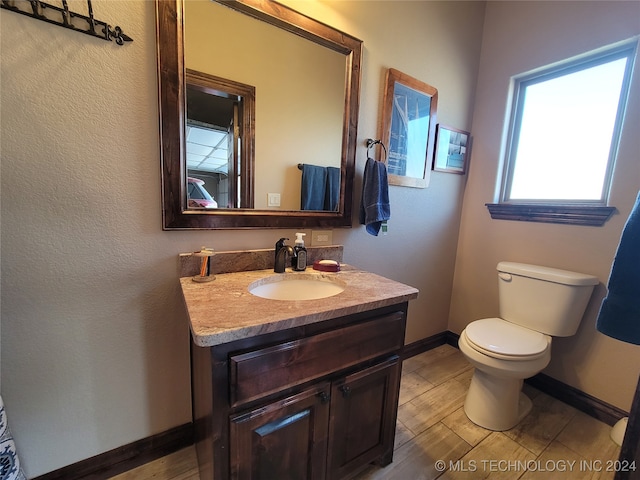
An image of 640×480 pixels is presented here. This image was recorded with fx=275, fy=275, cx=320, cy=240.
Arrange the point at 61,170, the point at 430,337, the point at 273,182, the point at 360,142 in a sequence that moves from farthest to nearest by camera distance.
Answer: the point at 430,337
the point at 360,142
the point at 273,182
the point at 61,170

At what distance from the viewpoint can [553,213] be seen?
164 cm

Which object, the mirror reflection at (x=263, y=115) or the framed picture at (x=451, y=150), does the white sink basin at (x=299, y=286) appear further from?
the framed picture at (x=451, y=150)

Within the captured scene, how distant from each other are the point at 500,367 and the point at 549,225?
3.12ft

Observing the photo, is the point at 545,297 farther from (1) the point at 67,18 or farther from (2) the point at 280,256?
(1) the point at 67,18

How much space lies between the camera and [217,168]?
1.17 metres

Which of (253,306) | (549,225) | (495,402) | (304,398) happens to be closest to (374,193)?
(253,306)

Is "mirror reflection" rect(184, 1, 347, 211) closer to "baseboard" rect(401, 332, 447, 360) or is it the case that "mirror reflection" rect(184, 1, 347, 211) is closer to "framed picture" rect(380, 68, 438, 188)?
"framed picture" rect(380, 68, 438, 188)

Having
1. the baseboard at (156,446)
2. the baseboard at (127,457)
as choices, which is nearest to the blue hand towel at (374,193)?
the baseboard at (156,446)

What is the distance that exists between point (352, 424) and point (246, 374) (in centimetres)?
53

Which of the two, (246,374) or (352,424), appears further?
(352,424)

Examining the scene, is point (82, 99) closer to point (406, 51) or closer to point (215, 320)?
point (215, 320)

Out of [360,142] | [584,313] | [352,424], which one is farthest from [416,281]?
[352,424]

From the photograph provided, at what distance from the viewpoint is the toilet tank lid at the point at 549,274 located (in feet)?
4.79

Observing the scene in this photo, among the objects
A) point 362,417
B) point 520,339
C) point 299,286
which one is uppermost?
point 299,286
